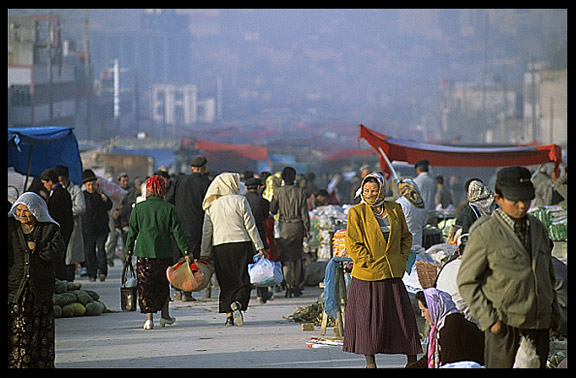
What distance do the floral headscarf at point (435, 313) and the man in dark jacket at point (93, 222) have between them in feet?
26.6

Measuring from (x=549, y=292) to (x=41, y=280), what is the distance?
333 cm

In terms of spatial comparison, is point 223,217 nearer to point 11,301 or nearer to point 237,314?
point 237,314

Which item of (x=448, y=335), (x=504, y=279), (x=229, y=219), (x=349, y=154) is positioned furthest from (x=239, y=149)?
(x=504, y=279)

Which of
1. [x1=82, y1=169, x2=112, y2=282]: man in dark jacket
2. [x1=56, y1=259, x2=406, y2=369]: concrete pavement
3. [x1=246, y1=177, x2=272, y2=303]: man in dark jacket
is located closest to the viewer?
[x1=56, y1=259, x2=406, y2=369]: concrete pavement

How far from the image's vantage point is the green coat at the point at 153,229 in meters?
9.30

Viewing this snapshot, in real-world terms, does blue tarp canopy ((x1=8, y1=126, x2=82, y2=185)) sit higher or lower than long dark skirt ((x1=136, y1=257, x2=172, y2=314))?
higher

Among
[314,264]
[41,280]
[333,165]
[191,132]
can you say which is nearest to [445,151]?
[314,264]

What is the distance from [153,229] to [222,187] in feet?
3.31

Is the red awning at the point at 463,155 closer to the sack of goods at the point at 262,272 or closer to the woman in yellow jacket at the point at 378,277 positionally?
the sack of goods at the point at 262,272

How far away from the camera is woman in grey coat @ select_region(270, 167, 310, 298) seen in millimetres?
12445

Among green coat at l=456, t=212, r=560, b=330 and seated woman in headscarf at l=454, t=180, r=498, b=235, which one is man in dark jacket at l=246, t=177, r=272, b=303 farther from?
green coat at l=456, t=212, r=560, b=330

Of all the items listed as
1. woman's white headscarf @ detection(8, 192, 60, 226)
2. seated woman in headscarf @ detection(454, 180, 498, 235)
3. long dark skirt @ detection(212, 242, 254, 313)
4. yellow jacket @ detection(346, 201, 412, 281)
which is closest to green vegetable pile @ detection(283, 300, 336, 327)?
long dark skirt @ detection(212, 242, 254, 313)

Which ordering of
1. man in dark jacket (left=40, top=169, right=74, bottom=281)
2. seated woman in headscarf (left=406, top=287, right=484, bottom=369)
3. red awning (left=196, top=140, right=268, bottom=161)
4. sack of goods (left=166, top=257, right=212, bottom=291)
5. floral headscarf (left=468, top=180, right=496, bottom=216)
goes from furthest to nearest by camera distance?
1. red awning (left=196, top=140, right=268, bottom=161)
2. man in dark jacket (left=40, top=169, right=74, bottom=281)
3. sack of goods (left=166, top=257, right=212, bottom=291)
4. floral headscarf (left=468, top=180, right=496, bottom=216)
5. seated woman in headscarf (left=406, top=287, right=484, bottom=369)

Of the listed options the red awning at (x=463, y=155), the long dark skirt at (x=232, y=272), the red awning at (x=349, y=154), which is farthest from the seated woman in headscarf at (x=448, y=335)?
the red awning at (x=349, y=154)
